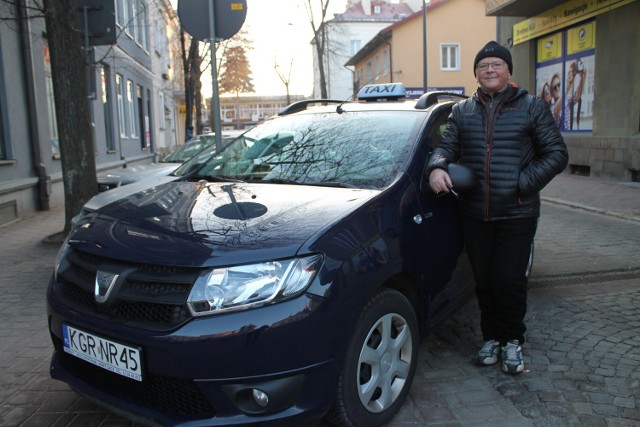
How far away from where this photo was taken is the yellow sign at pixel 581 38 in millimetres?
11984

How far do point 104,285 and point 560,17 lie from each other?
13.4 m

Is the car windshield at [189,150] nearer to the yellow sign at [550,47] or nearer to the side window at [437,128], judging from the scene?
the side window at [437,128]

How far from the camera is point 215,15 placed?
16.8 feet

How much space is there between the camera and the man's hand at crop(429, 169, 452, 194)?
2861mm

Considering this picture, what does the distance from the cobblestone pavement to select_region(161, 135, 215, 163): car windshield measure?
3784 millimetres

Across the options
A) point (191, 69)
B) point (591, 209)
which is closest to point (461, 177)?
point (591, 209)

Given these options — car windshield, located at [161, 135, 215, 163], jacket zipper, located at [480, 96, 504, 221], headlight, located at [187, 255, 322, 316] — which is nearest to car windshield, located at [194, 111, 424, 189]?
jacket zipper, located at [480, 96, 504, 221]

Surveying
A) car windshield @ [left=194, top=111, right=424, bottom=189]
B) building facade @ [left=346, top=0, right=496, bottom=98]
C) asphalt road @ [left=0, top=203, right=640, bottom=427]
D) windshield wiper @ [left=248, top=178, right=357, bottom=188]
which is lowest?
asphalt road @ [left=0, top=203, right=640, bottom=427]

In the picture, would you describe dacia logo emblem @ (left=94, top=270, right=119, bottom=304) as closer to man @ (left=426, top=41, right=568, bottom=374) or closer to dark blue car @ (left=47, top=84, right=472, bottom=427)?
dark blue car @ (left=47, top=84, right=472, bottom=427)

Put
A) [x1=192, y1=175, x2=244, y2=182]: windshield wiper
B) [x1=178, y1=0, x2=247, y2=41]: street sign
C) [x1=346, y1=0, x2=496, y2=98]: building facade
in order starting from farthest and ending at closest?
[x1=346, y1=0, x2=496, y2=98]: building facade < [x1=178, y1=0, x2=247, y2=41]: street sign < [x1=192, y1=175, x2=244, y2=182]: windshield wiper

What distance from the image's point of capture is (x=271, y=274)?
2123 mm

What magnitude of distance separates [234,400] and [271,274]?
505 millimetres

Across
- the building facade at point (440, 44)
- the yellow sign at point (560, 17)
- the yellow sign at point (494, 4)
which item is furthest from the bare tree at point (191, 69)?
the building facade at point (440, 44)

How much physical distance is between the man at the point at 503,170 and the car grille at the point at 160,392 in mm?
1596
